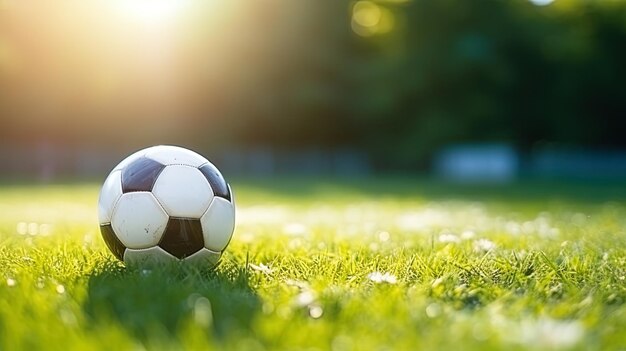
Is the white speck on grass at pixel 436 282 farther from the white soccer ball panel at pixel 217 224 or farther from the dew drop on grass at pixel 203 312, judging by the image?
the white soccer ball panel at pixel 217 224

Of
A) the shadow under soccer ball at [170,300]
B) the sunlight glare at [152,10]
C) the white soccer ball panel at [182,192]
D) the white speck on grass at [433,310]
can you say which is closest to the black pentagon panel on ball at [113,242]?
the shadow under soccer ball at [170,300]

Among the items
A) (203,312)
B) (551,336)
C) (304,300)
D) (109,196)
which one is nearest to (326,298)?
(304,300)

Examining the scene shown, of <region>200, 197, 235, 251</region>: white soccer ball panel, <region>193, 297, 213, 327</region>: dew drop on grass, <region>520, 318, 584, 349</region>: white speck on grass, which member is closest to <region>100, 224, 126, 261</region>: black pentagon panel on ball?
<region>200, 197, 235, 251</region>: white soccer ball panel

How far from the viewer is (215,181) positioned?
12.8 feet

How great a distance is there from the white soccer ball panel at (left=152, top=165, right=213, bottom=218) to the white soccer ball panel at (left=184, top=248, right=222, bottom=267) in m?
0.19

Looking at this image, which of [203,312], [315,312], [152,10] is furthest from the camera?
[152,10]

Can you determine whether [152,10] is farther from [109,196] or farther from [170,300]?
[170,300]

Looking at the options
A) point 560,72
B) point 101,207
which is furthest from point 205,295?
point 560,72

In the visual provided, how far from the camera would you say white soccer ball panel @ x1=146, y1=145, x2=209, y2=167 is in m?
3.87

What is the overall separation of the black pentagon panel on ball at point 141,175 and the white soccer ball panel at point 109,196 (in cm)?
4

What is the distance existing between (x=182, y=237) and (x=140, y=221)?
0.23 m

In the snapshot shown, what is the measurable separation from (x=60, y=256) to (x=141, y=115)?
2810cm

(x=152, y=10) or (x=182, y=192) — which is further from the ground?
(x=152, y=10)

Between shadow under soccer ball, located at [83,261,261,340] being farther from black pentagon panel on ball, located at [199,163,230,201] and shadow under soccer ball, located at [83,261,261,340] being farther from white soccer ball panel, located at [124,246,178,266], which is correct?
black pentagon panel on ball, located at [199,163,230,201]
